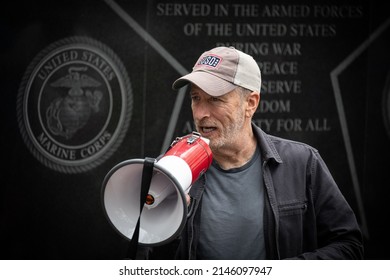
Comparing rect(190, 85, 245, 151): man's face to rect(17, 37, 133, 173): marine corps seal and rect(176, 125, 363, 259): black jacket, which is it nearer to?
rect(176, 125, 363, 259): black jacket

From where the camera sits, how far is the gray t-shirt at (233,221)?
91.4 inches

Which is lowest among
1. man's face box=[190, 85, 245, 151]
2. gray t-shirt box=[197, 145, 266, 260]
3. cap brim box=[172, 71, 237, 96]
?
gray t-shirt box=[197, 145, 266, 260]

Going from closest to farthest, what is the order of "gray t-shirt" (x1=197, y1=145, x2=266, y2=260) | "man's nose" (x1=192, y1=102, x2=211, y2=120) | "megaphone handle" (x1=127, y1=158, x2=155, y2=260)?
"megaphone handle" (x1=127, y1=158, x2=155, y2=260)
"gray t-shirt" (x1=197, y1=145, x2=266, y2=260)
"man's nose" (x1=192, y1=102, x2=211, y2=120)

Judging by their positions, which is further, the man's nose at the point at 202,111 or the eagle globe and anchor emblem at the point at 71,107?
the eagle globe and anchor emblem at the point at 71,107

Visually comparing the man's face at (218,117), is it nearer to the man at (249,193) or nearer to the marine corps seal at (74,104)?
the man at (249,193)

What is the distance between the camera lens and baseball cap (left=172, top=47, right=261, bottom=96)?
237cm

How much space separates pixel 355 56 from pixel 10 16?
2969mm

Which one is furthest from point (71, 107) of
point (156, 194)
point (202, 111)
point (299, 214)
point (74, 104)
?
point (299, 214)

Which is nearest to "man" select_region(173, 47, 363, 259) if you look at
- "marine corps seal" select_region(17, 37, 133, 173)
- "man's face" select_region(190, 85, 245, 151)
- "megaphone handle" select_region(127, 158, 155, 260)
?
"man's face" select_region(190, 85, 245, 151)

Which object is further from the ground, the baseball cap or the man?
the baseball cap

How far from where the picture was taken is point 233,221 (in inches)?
91.8

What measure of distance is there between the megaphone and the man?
0.68 feet

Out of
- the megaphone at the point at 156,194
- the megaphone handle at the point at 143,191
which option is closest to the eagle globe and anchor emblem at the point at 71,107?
the megaphone at the point at 156,194
